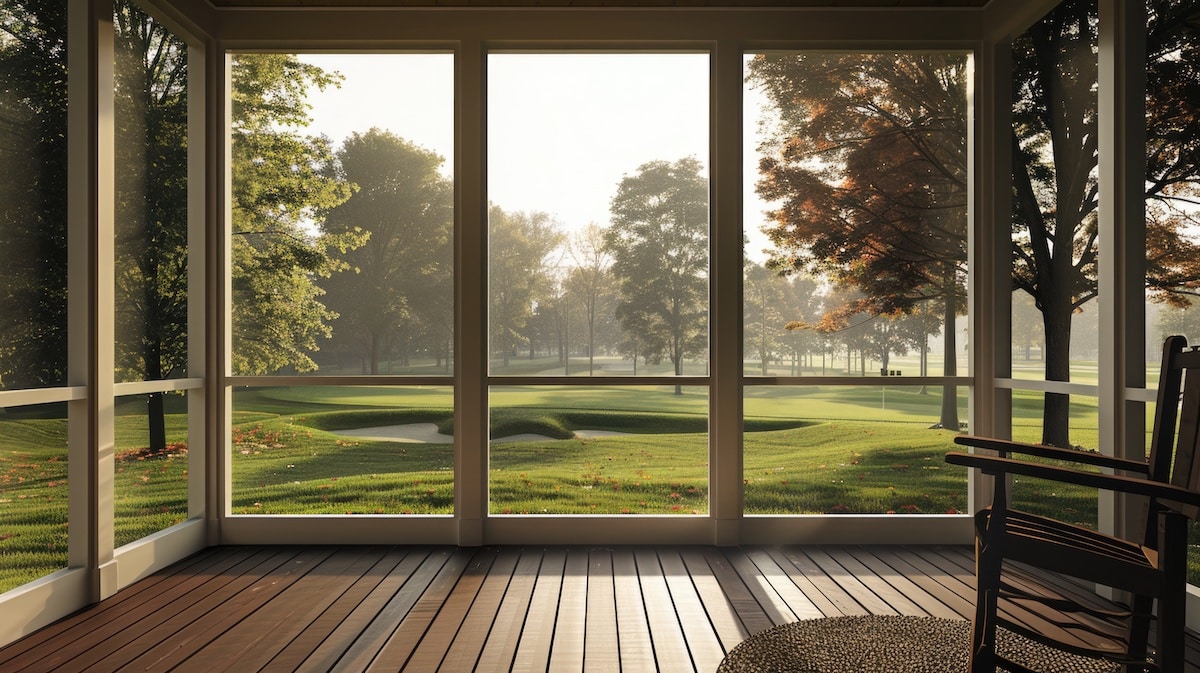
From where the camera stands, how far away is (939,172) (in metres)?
3.92

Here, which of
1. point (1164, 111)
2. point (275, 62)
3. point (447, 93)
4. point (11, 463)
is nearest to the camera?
point (1164, 111)

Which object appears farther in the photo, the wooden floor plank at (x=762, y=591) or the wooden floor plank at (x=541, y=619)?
the wooden floor plank at (x=762, y=591)

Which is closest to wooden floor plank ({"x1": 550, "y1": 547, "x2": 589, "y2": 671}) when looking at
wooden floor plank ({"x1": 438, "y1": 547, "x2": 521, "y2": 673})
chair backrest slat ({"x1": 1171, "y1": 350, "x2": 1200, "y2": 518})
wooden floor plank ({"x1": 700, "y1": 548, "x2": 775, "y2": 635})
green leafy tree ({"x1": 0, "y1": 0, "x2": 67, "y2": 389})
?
wooden floor plank ({"x1": 438, "y1": 547, "x2": 521, "y2": 673})

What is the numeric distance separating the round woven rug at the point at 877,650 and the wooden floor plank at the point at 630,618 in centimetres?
27

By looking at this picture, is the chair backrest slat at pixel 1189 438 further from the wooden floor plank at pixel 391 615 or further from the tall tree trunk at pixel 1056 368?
the wooden floor plank at pixel 391 615

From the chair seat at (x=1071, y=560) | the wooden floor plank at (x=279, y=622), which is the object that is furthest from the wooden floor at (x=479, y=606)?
the chair seat at (x=1071, y=560)

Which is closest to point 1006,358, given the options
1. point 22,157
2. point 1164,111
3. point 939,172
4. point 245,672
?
point 939,172

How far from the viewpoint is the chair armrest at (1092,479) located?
1654 millimetres

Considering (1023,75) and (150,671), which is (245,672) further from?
(1023,75)

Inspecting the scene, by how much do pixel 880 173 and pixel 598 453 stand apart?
147 inches

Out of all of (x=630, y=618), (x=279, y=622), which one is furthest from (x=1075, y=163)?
(x=279, y=622)

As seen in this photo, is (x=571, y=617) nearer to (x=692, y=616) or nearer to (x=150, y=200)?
(x=692, y=616)

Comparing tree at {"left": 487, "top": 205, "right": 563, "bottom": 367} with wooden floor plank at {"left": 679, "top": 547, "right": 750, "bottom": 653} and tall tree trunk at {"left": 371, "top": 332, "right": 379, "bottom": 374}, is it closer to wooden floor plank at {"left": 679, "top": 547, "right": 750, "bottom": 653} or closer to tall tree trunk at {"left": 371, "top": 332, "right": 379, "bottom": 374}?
tall tree trunk at {"left": 371, "top": 332, "right": 379, "bottom": 374}

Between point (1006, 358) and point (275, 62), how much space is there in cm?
459
